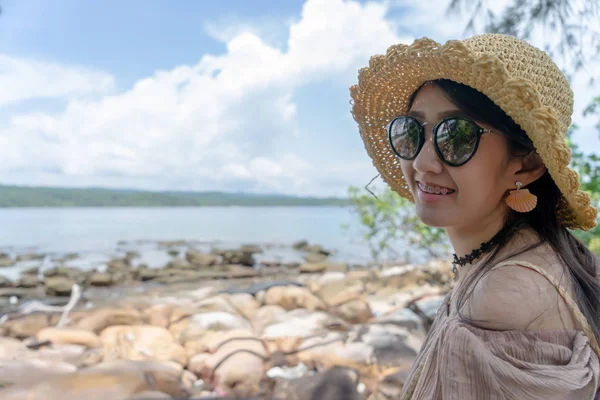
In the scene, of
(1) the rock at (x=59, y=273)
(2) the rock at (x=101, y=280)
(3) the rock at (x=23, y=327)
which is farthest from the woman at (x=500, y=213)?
(1) the rock at (x=59, y=273)

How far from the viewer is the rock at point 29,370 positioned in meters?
3.81

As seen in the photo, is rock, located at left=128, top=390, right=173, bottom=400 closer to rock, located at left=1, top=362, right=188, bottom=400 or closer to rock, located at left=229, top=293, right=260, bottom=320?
rock, located at left=1, top=362, right=188, bottom=400

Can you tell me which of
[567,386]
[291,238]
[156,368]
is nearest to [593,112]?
[567,386]

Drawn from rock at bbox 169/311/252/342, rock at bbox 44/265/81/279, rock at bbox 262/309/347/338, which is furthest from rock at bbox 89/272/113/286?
rock at bbox 262/309/347/338

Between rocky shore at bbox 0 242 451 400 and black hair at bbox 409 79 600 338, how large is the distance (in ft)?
7.66

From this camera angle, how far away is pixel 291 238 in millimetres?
28328

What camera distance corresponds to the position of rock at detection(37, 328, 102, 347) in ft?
17.8

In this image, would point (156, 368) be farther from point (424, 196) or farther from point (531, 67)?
point (531, 67)

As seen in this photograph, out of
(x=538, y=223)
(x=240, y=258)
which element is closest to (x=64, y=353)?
(x=538, y=223)

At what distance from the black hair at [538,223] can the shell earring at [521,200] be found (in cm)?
6

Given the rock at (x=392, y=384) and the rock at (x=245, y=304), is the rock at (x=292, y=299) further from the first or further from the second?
the rock at (x=392, y=384)

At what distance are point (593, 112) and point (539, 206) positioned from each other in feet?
12.9

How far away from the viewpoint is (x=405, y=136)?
1.39m

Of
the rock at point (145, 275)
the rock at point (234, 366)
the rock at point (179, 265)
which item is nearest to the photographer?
the rock at point (234, 366)
